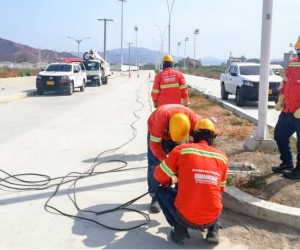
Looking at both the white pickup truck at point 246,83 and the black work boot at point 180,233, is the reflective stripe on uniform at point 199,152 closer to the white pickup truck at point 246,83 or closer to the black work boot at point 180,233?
the black work boot at point 180,233

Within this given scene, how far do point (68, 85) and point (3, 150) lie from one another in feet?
46.7

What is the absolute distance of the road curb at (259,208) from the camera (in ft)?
15.1

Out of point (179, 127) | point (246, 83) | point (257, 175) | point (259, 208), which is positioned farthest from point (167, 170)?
point (246, 83)

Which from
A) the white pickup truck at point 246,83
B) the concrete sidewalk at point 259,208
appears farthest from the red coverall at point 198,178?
the white pickup truck at point 246,83

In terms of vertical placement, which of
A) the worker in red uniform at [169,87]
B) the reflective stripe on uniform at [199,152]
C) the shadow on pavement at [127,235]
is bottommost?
the shadow on pavement at [127,235]

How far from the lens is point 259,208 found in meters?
4.78

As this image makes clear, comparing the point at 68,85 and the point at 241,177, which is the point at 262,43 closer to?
the point at 241,177

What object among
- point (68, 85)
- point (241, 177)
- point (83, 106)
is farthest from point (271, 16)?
point (68, 85)

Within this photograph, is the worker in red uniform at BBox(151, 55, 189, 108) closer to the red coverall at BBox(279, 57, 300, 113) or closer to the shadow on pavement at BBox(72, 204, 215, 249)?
the red coverall at BBox(279, 57, 300, 113)

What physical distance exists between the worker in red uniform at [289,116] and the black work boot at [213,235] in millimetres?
1913

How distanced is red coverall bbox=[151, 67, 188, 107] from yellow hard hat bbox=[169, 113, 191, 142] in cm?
389

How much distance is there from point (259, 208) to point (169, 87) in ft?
13.0

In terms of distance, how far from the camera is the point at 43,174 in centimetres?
660

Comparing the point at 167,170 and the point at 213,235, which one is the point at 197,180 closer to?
the point at 167,170
